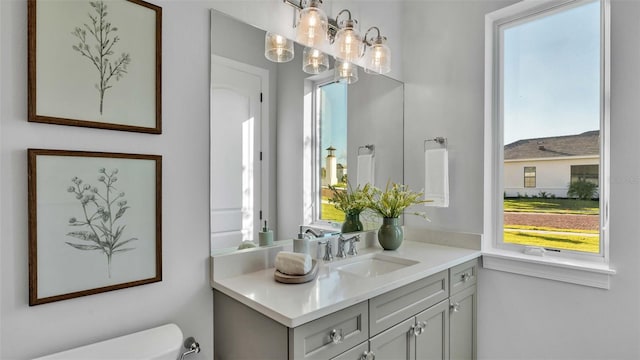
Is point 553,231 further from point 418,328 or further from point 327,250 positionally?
point 327,250

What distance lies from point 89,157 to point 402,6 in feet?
7.23

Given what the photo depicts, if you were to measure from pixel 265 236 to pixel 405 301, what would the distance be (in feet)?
2.28

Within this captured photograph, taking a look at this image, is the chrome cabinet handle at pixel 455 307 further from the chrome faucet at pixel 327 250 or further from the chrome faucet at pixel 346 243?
the chrome faucet at pixel 327 250

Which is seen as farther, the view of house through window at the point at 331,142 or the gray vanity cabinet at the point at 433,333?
the view of house through window at the point at 331,142

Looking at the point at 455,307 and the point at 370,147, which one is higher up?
the point at 370,147

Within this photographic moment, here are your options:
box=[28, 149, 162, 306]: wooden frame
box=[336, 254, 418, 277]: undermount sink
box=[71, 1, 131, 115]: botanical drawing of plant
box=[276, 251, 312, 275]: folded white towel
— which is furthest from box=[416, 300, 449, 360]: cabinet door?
box=[71, 1, 131, 115]: botanical drawing of plant

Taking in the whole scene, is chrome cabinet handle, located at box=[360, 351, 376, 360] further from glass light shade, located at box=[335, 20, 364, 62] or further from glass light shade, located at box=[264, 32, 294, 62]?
glass light shade, located at box=[335, 20, 364, 62]

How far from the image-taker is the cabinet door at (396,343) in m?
1.28

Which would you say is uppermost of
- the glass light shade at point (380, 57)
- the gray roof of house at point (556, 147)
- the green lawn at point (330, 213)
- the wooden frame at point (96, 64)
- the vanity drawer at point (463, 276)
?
the glass light shade at point (380, 57)

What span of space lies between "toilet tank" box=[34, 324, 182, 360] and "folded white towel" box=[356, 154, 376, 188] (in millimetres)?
1336

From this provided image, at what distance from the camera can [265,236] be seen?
5.02ft

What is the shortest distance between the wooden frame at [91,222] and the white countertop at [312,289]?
0.33 meters

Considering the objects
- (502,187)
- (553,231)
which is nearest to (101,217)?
(502,187)

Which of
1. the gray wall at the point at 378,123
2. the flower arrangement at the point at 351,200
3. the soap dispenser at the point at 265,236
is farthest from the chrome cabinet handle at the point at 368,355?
the gray wall at the point at 378,123
